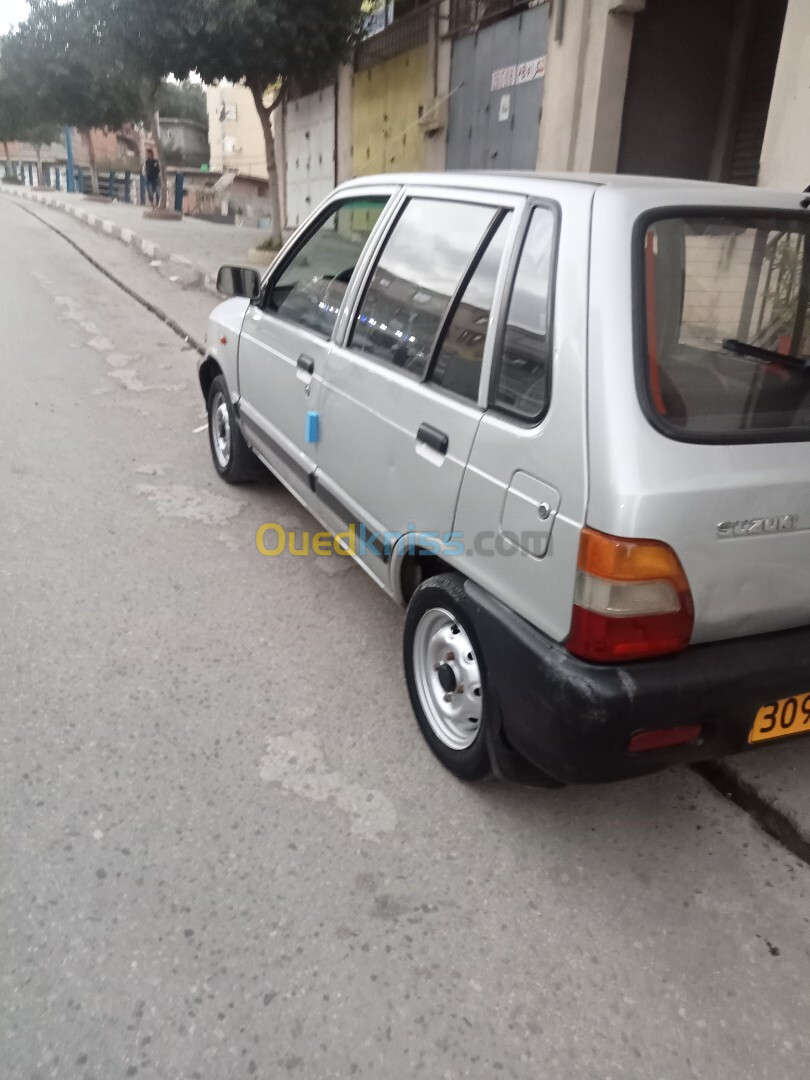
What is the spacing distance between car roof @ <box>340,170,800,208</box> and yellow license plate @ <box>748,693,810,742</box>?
51.5 inches

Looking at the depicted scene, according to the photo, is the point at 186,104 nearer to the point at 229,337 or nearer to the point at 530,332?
the point at 229,337

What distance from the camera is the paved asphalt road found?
1.83 metres

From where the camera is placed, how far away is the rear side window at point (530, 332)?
6.91ft

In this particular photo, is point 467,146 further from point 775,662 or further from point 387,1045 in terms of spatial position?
point 387,1045

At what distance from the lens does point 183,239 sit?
16.5 meters

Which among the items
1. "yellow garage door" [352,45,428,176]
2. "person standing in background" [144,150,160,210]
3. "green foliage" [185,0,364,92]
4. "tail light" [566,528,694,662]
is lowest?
"tail light" [566,528,694,662]

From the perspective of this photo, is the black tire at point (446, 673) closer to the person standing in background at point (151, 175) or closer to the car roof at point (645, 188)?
the car roof at point (645, 188)

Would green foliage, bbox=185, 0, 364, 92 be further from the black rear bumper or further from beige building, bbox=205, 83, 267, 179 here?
beige building, bbox=205, 83, 267, 179

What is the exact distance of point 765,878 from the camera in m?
2.34

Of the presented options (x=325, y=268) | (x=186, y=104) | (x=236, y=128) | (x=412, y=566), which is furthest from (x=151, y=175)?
(x=412, y=566)

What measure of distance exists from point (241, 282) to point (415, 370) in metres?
1.85

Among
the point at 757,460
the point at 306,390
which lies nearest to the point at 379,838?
the point at 757,460

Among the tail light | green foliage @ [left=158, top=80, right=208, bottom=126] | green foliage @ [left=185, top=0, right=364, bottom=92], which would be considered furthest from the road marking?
green foliage @ [left=158, top=80, right=208, bottom=126]

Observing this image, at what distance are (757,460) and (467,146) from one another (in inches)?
425
